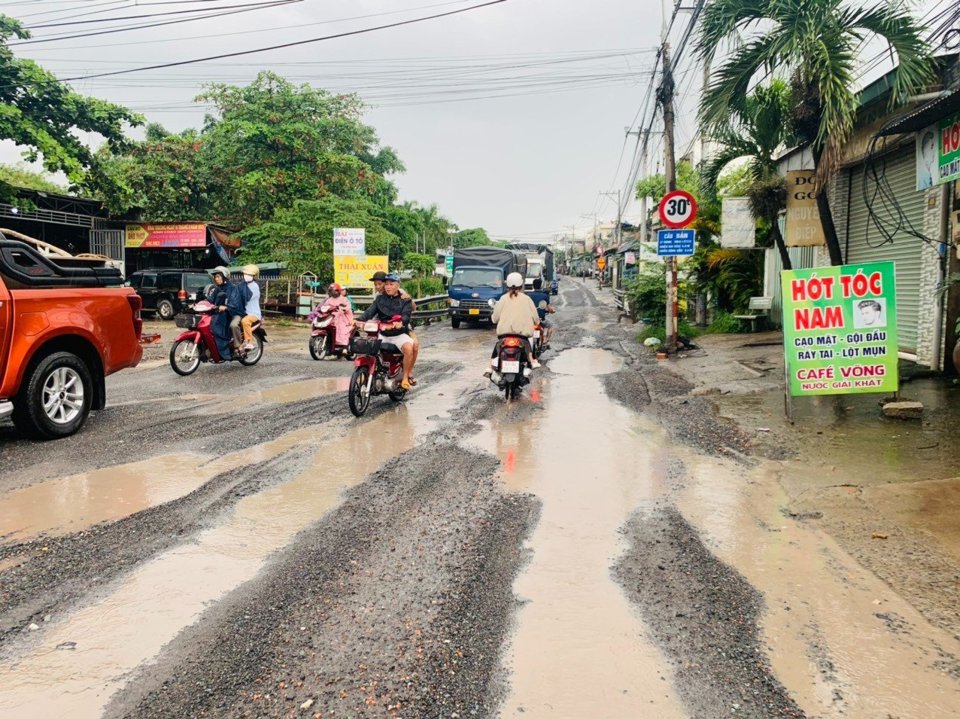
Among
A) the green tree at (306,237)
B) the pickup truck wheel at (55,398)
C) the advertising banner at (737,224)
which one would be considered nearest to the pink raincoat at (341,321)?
the pickup truck wheel at (55,398)

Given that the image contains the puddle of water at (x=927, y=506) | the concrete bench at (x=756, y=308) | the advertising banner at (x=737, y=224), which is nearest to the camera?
the puddle of water at (x=927, y=506)

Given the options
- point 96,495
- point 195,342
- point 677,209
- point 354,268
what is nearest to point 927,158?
point 677,209

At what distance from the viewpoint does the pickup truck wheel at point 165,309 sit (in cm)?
2500

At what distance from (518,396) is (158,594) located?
6698 millimetres

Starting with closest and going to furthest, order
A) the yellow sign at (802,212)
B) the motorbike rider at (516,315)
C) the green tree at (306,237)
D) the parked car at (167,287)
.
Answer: the motorbike rider at (516,315) → the yellow sign at (802,212) → the parked car at (167,287) → the green tree at (306,237)

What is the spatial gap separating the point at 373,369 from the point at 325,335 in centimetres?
571

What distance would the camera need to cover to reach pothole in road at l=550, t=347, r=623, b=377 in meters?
13.0

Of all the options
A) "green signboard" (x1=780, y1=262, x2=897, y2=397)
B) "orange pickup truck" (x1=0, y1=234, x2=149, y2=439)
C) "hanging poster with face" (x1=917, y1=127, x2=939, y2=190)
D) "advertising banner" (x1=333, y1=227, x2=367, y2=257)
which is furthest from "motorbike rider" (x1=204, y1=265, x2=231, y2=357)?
"advertising banner" (x1=333, y1=227, x2=367, y2=257)

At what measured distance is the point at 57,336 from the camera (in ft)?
23.6

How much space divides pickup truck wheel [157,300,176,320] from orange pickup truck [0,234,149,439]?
59.0ft

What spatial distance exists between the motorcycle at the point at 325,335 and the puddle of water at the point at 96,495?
305 inches

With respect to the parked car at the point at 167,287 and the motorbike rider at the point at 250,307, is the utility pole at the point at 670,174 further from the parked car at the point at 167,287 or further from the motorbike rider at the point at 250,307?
the parked car at the point at 167,287

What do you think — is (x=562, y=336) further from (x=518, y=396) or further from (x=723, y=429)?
(x=723, y=429)

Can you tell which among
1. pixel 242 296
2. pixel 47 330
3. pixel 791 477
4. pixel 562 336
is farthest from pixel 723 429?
pixel 562 336
